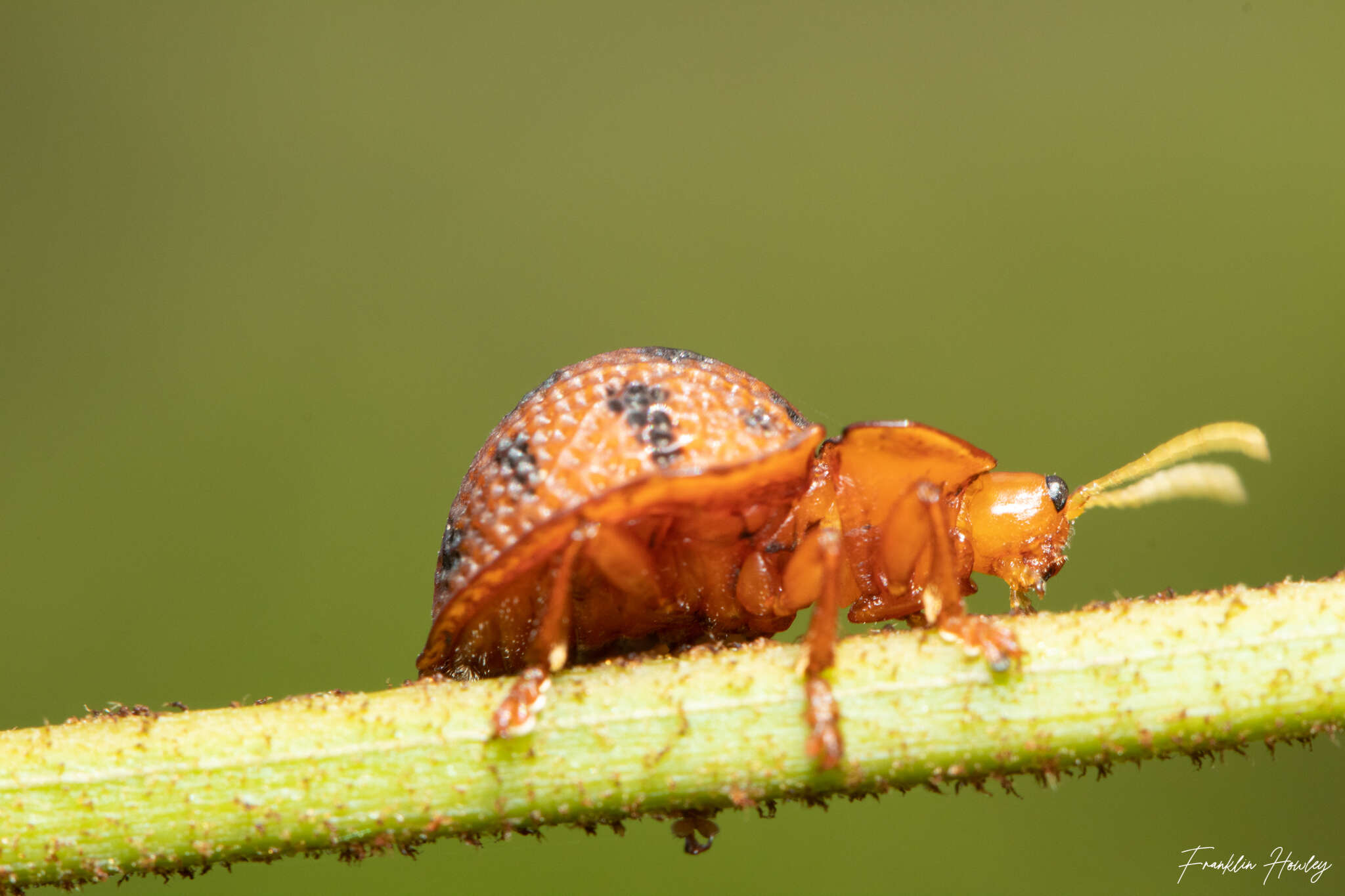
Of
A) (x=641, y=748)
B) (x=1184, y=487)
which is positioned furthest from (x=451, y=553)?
(x=1184, y=487)

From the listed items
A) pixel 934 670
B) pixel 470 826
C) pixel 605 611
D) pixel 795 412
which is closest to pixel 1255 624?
pixel 934 670

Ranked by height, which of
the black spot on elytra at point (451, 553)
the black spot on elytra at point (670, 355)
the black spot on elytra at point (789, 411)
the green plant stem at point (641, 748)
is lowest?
the green plant stem at point (641, 748)

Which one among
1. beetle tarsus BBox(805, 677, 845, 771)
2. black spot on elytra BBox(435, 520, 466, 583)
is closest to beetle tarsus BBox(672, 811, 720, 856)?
beetle tarsus BBox(805, 677, 845, 771)

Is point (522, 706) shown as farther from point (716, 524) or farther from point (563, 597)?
point (716, 524)

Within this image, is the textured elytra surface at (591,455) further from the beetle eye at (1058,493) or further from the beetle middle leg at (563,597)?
the beetle eye at (1058,493)

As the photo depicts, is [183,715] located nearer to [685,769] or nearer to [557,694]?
[557,694]

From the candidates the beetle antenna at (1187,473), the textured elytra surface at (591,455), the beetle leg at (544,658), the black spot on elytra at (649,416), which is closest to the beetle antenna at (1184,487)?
the beetle antenna at (1187,473)
